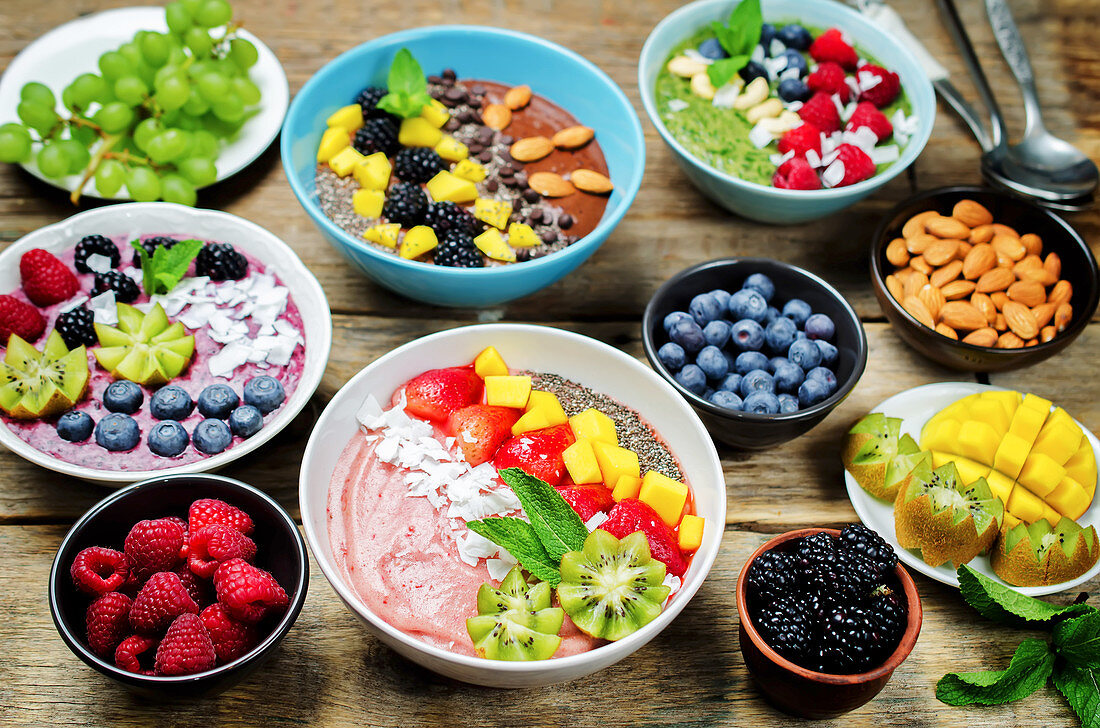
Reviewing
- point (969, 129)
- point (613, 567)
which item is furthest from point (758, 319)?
point (969, 129)

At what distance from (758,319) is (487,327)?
0.53m

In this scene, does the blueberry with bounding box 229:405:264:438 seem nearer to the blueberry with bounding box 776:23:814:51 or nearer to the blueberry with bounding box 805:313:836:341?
the blueberry with bounding box 805:313:836:341

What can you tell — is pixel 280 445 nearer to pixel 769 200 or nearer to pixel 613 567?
pixel 613 567

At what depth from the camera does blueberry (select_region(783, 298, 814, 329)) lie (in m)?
1.71

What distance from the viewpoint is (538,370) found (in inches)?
64.4

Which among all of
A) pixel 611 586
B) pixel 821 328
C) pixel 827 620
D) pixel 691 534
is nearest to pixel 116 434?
pixel 611 586

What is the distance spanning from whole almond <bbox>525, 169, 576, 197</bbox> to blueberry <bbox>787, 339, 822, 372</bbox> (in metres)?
0.59

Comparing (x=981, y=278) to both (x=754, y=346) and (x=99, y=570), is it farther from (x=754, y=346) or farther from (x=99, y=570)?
(x=99, y=570)

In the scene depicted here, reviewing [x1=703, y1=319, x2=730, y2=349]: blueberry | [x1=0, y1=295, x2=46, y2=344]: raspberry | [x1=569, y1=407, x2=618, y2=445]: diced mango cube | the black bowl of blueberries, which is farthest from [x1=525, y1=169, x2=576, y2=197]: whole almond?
[x1=0, y1=295, x2=46, y2=344]: raspberry

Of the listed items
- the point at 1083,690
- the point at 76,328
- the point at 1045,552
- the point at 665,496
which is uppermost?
the point at 76,328

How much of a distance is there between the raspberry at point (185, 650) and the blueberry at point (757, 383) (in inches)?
38.3

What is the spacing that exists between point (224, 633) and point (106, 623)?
16cm

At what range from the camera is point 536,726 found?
1384 mm

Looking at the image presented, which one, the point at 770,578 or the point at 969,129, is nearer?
the point at 770,578
